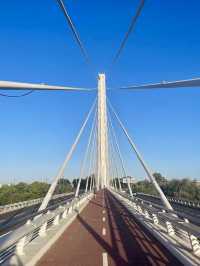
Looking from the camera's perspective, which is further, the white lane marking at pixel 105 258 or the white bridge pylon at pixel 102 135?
the white bridge pylon at pixel 102 135

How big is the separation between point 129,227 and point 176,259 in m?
8.88

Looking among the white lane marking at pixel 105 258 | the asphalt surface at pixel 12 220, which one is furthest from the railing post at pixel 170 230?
the asphalt surface at pixel 12 220

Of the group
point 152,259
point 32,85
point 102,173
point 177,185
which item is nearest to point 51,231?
point 152,259

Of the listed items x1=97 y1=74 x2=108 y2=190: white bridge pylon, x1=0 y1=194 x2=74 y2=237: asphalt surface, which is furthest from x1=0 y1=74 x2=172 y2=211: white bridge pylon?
x1=0 y1=194 x2=74 y2=237: asphalt surface

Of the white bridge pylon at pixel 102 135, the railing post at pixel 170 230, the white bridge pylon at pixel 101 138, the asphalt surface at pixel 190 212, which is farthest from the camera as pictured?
the white bridge pylon at pixel 102 135

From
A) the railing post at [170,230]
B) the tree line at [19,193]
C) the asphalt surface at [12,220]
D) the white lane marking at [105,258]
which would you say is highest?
the tree line at [19,193]

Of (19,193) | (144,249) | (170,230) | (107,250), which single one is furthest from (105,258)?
(19,193)

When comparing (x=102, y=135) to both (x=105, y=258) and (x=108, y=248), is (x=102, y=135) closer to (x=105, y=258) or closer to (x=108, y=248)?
(x=108, y=248)

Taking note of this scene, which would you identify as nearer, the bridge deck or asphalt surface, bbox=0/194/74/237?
the bridge deck

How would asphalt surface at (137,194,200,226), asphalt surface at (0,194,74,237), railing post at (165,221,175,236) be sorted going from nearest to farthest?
asphalt surface at (137,194,200,226)
asphalt surface at (0,194,74,237)
railing post at (165,221,175,236)

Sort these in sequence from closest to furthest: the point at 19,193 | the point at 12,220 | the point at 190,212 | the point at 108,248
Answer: the point at 108,248, the point at 12,220, the point at 190,212, the point at 19,193

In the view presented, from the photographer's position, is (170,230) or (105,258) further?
(170,230)

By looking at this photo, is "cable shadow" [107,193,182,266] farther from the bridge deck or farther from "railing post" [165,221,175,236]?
"railing post" [165,221,175,236]

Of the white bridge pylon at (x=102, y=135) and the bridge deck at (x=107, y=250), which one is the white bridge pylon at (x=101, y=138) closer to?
the white bridge pylon at (x=102, y=135)
